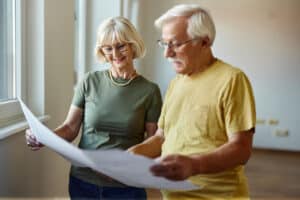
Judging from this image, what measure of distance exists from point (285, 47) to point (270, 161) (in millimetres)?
1507

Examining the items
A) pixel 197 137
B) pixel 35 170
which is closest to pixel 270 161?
pixel 35 170

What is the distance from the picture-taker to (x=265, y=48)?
18.2 feet

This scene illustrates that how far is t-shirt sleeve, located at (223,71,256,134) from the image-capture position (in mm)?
1059

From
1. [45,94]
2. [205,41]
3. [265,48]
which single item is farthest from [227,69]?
[265,48]

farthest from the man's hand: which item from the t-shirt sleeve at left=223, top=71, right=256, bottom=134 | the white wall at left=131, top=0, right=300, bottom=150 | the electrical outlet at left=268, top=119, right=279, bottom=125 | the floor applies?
the electrical outlet at left=268, top=119, right=279, bottom=125

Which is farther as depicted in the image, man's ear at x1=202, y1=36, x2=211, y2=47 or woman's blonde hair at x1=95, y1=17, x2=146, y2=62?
woman's blonde hair at x1=95, y1=17, x2=146, y2=62

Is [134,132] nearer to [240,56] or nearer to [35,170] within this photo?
[35,170]

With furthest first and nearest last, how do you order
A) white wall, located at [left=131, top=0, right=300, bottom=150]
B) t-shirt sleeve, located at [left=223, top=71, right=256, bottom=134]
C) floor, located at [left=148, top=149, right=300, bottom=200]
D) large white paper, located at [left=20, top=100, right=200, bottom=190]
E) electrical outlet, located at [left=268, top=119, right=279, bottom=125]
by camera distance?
electrical outlet, located at [left=268, top=119, right=279, bottom=125], white wall, located at [left=131, top=0, right=300, bottom=150], floor, located at [left=148, top=149, right=300, bottom=200], t-shirt sleeve, located at [left=223, top=71, right=256, bottom=134], large white paper, located at [left=20, top=100, right=200, bottom=190]

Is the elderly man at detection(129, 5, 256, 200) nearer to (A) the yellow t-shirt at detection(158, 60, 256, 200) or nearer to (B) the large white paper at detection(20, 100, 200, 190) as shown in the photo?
(A) the yellow t-shirt at detection(158, 60, 256, 200)

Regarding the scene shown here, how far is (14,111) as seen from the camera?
6.19ft

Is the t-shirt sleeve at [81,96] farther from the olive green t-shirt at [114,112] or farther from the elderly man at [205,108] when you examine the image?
the elderly man at [205,108]

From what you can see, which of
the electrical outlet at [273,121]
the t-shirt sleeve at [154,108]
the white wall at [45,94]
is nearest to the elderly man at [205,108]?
the t-shirt sleeve at [154,108]

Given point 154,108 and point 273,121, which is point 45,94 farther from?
point 273,121

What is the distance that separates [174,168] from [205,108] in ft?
0.91
